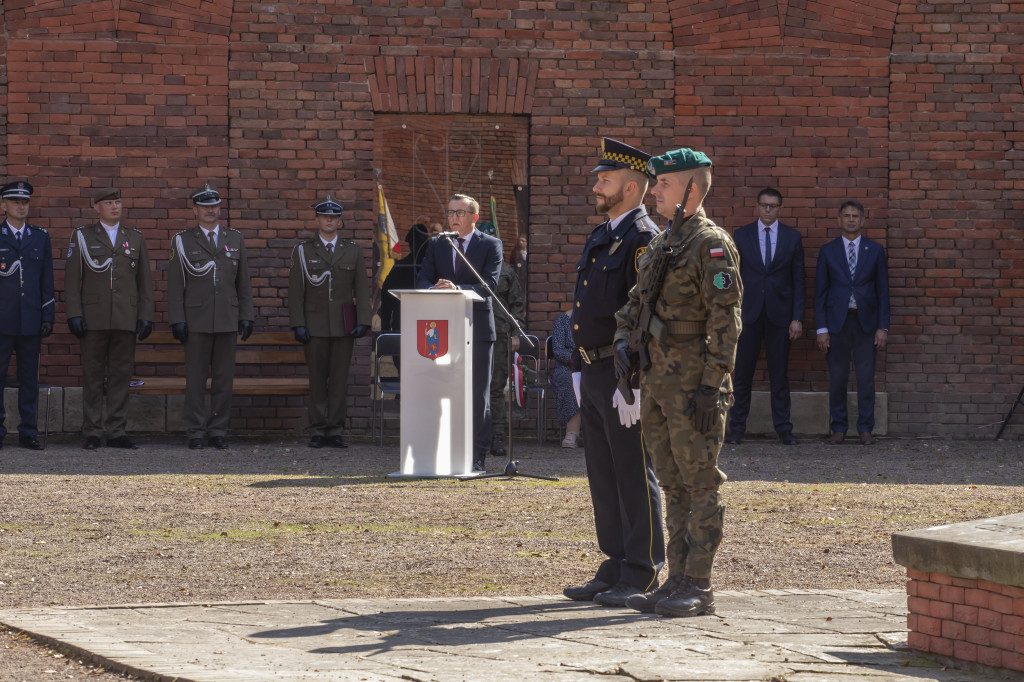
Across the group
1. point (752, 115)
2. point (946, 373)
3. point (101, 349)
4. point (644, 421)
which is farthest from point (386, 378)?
point (644, 421)

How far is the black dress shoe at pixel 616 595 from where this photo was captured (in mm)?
5562

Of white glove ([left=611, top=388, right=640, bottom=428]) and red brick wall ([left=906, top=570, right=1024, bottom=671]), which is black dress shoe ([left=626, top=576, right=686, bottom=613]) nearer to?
white glove ([left=611, top=388, right=640, bottom=428])

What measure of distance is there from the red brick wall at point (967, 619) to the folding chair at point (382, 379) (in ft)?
25.7

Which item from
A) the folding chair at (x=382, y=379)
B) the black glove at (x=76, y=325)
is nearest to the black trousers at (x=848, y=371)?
the folding chair at (x=382, y=379)

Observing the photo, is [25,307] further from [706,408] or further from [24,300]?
[706,408]

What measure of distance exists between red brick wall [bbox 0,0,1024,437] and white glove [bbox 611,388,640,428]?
795cm

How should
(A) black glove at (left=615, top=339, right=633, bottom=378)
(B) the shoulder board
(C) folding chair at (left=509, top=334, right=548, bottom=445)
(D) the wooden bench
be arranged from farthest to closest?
1. (D) the wooden bench
2. (C) folding chair at (left=509, top=334, right=548, bottom=445)
3. (B) the shoulder board
4. (A) black glove at (left=615, top=339, right=633, bottom=378)

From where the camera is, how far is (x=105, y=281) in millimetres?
12383

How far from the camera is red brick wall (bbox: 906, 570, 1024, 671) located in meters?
4.36

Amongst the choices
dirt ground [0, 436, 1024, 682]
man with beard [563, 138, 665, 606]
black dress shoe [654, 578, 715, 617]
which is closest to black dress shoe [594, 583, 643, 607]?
man with beard [563, 138, 665, 606]

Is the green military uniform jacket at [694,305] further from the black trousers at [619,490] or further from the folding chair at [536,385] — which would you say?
the folding chair at [536,385]

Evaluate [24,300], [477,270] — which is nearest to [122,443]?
[24,300]

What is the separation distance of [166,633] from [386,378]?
8422mm

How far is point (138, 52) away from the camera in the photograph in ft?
43.9
